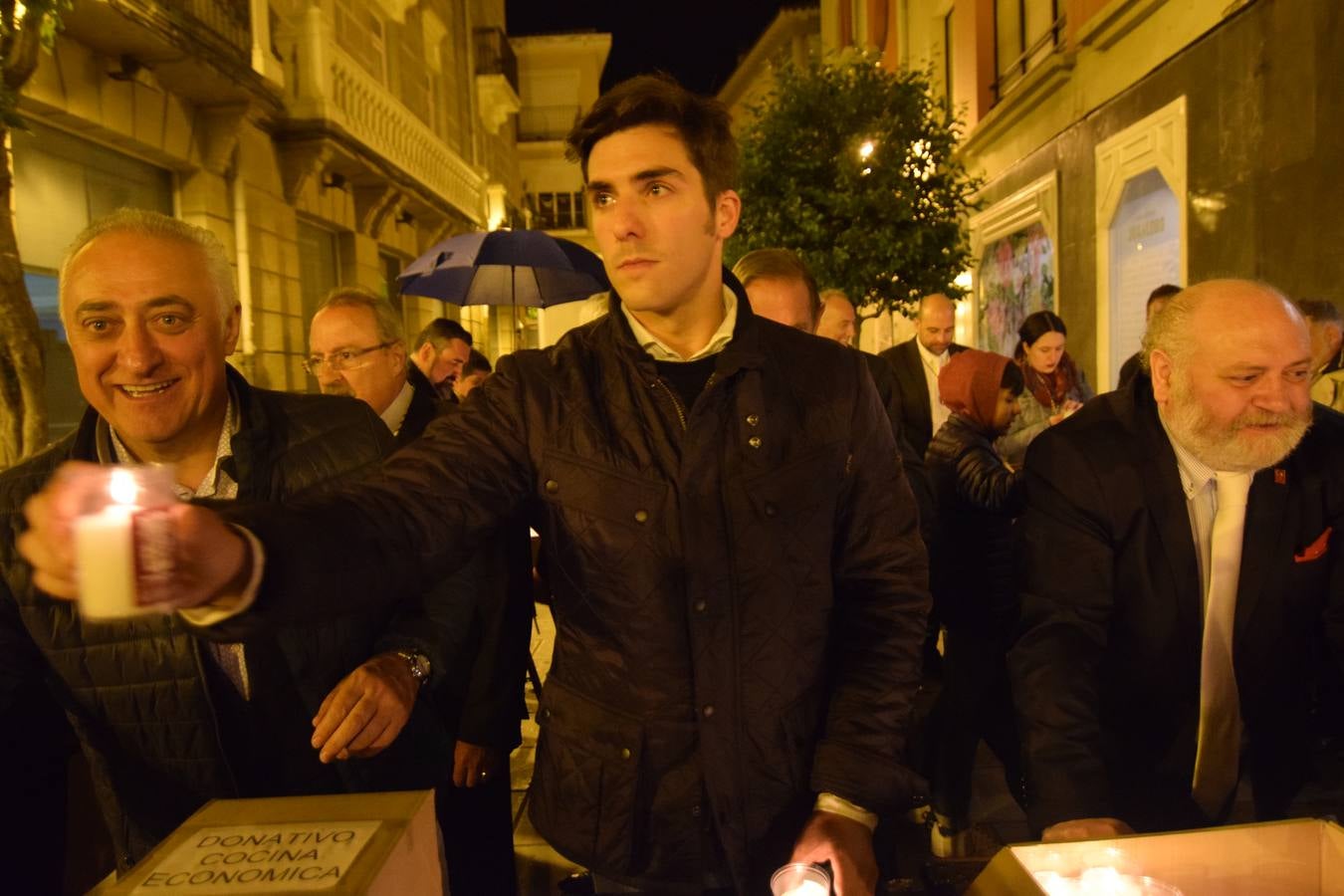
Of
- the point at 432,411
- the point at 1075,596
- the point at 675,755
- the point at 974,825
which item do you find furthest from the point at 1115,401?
the point at 432,411

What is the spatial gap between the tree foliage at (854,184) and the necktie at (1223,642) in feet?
38.7

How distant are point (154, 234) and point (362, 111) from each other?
13.5 meters

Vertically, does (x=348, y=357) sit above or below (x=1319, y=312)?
below

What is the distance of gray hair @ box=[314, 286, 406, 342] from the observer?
3.67 meters

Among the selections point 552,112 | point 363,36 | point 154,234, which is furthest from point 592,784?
point 552,112

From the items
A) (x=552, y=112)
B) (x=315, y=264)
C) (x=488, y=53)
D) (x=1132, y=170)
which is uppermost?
(x=552, y=112)

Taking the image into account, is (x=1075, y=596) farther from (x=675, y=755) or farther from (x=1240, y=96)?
(x=1240, y=96)

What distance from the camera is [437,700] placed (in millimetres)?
3102

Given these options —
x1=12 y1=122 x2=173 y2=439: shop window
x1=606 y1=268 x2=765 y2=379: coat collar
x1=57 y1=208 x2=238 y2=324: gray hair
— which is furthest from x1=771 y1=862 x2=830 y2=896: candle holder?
x1=12 y1=122 x2=173 y2=439: shop window

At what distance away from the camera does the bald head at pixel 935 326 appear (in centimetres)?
596

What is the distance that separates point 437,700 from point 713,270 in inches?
77.3

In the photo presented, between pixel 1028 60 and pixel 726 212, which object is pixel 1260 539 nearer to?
pixel 726 212

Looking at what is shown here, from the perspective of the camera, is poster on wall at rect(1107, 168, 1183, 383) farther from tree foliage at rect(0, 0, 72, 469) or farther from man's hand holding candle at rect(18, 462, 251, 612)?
man's hand holding candle at rect(18, 462, 251, 612)

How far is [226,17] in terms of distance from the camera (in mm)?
10141
